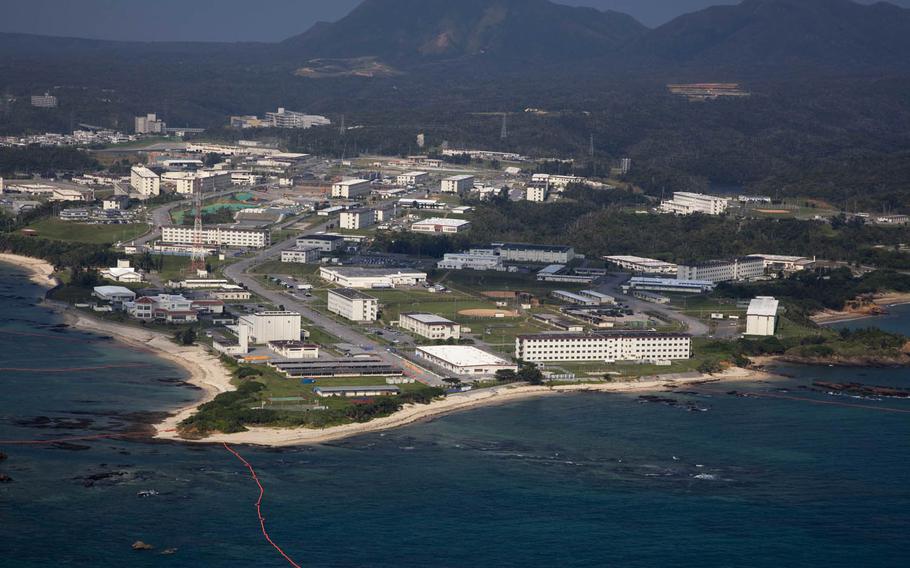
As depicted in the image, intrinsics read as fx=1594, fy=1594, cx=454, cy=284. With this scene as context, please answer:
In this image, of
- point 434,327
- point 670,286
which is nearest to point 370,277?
point 434,327

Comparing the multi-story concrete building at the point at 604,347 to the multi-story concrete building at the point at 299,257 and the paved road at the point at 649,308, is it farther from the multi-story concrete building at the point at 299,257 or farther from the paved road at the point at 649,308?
the multi-story concrete building at the point at 299,257

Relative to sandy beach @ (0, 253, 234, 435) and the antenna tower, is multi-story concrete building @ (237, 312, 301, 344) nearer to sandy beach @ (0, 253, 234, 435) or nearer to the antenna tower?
sandy beach @ (0, 253, 234, 435)

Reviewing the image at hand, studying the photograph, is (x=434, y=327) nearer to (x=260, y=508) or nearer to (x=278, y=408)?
(x=278, y=408)

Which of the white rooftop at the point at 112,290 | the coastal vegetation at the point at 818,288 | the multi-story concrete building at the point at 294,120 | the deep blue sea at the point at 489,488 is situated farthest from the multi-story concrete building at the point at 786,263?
the multi-story concrete building at the point at 294,120

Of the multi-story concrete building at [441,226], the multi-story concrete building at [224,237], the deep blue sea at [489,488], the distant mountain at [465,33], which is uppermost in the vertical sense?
the distant mountain at [465,33]

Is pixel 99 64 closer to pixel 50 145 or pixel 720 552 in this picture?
pixel 50 145
